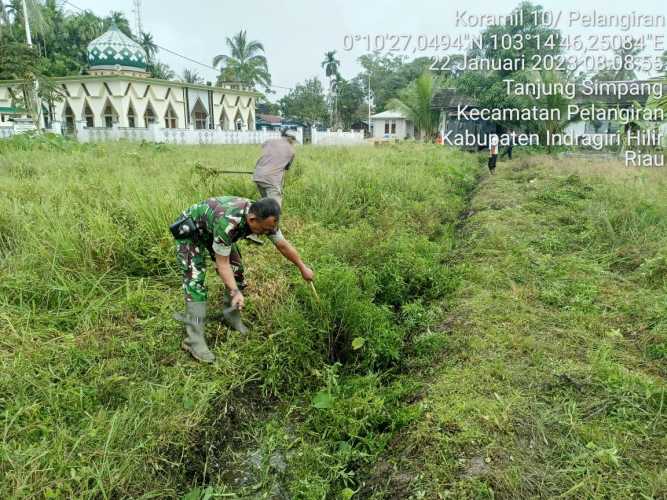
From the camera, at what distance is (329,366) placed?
128 inches

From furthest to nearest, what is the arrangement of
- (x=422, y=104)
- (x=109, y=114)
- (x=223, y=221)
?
(x=422, y=104)
(x=109, y=114)
(x=223, y=221)

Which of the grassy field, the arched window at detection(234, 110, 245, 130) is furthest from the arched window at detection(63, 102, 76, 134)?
the grassy field

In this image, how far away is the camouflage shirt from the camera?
2764mm

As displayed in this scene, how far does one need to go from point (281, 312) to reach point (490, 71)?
20010 mm

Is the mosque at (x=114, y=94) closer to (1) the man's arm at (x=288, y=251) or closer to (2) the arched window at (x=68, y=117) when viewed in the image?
(2) the arched window at (x=68, y=117)

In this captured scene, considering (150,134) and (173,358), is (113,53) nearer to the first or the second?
(150,134)

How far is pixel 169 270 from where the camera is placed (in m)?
3.99

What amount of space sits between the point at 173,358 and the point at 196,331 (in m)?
0.24

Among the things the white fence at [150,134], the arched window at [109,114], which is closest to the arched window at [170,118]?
the arched window at [109,114]

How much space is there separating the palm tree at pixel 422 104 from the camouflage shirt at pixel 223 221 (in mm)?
20815

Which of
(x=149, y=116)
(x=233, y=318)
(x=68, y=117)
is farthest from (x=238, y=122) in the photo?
(x=233, y=318)

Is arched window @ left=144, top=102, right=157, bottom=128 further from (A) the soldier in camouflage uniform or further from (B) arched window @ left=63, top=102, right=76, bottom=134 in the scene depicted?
(A) the soldier in camouflage uniform

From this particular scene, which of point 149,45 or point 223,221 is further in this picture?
point 149,45

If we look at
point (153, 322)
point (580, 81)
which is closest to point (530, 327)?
point (153, 322)
